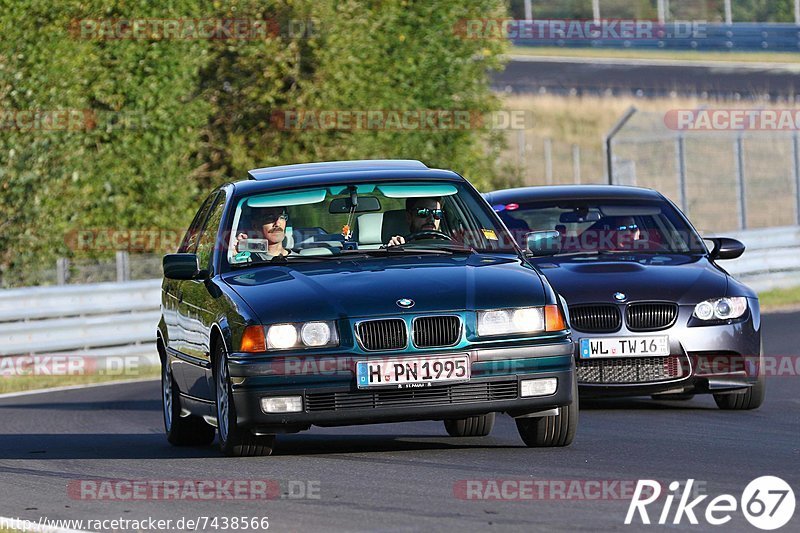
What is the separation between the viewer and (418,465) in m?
8.62

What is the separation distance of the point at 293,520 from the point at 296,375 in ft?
5.18

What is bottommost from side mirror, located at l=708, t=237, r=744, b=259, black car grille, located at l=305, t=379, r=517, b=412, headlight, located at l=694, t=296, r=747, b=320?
headlight, located at l=694, t=296, r=747, b=320

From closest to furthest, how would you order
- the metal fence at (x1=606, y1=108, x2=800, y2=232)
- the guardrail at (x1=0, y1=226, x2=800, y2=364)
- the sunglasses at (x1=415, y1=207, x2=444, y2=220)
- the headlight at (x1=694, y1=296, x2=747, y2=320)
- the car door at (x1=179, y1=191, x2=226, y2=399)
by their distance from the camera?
the car door at (x1=179, y1=191, x2=226, y2=399)
the sunglasses at (x1=415, y1=207, x2=444, y2=220)
the headlight at (x1=694, y1=296, x2=747, y2=320)
the guardrail at (x1=0, y1=226, x2=800, y2=364)
the metal fence at (x1=606, y1=108, x2=800, y2=232)

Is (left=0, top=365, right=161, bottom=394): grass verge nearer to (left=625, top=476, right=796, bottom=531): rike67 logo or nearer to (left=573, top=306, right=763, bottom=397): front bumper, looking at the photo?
(left=573, top=306, right=763, bottom=397): front bumper

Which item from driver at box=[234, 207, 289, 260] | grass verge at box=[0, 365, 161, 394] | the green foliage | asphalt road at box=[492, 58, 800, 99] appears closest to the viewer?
driver at box=[234, 207, 289, 260]

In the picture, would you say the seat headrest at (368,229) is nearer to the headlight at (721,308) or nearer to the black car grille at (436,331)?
the black car grille at (436,331)

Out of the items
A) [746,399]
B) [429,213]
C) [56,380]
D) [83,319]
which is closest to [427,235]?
[429,213]

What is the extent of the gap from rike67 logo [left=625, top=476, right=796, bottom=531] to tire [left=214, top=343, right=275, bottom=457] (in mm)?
2349

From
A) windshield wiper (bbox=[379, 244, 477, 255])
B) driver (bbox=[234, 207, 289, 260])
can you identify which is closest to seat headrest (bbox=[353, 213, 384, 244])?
windshield wiper (bbox=[379, 244, 477, 255])

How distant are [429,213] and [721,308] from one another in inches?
95.7

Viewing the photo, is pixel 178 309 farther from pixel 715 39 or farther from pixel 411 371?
pixel 715 39

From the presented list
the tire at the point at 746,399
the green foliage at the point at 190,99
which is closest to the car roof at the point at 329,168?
the tire at the point at 746,399

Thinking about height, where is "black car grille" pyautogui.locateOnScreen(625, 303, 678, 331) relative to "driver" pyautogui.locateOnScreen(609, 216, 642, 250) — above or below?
below

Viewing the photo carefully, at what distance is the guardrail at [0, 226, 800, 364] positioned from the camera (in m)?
18.5
